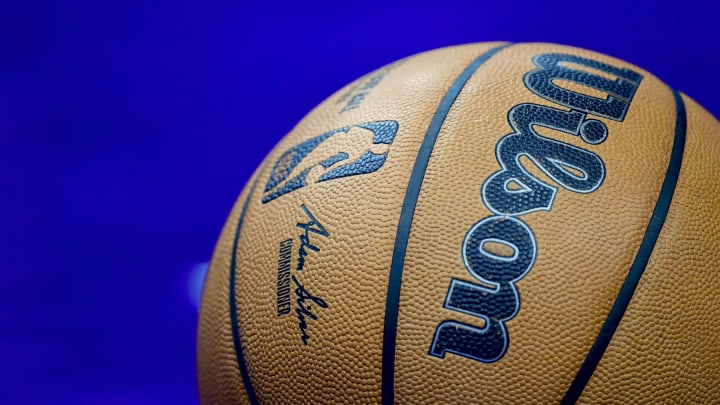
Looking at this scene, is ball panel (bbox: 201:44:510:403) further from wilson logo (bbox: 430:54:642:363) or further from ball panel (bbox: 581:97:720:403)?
ball panel (bbox: 581:97:720:403)

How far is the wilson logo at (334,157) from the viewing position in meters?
1.22

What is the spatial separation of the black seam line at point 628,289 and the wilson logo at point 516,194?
0.31 ft

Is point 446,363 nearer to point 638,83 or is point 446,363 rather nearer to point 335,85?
point 638,83

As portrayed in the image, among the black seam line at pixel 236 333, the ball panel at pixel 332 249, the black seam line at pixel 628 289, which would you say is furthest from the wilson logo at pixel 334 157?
the black seam line at pixel 628 289

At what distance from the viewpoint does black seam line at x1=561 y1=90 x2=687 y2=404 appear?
105 cm

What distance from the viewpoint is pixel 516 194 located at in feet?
3.65

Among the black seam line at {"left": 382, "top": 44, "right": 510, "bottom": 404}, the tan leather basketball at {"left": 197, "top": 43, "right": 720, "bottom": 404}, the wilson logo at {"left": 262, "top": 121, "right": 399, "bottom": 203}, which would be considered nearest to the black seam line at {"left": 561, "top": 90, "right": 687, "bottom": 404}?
the tan leather basketball at {"left": 197, "top": 43, "right": 720, "bottom": 404}

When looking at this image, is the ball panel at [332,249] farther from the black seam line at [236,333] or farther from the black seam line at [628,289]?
the black seam line at [628,289]

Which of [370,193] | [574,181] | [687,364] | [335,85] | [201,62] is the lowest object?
[687,364]

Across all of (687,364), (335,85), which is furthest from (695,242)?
(335,85)

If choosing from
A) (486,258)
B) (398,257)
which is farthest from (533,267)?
(398,257)

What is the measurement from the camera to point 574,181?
3.70 ft

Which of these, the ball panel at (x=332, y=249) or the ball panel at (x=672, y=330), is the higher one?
the ball panel at (x=332, y=249)

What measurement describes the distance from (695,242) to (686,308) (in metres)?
0.10
